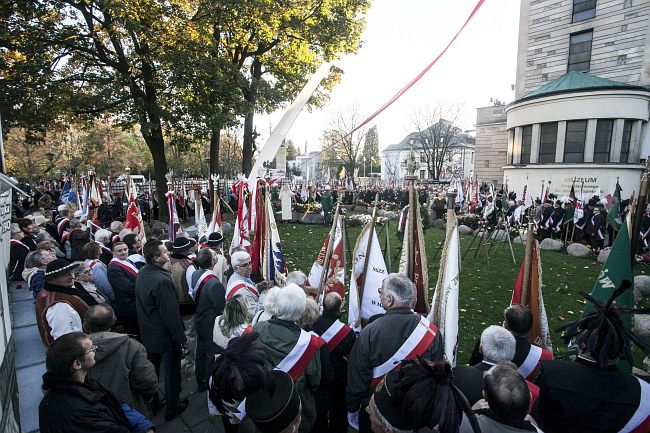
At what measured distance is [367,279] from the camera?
198 inches

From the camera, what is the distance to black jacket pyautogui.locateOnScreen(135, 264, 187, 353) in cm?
411

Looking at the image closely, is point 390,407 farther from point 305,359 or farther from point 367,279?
point 367,279

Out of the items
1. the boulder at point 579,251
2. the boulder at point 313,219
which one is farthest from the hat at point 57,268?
the boulder at point 313,219

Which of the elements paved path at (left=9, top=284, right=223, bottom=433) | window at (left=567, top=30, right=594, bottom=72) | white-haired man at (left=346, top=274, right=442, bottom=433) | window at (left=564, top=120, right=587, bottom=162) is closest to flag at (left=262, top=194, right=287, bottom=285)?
paved path at (left=9, top=284, right=223, bottom=433)

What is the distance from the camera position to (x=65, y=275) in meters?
3.67

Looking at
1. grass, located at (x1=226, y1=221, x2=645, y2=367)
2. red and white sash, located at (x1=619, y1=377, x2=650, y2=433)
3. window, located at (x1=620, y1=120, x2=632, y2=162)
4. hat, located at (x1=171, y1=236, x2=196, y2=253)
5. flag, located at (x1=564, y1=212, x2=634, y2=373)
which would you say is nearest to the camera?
red and white sash, located at (x1=619, y1=377, x2=650, y2=433)

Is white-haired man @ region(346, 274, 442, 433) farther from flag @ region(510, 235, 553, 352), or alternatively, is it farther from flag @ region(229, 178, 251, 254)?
flag @ region(229, 178, 251, 254)

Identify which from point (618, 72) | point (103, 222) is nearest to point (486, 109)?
point (618, 72)

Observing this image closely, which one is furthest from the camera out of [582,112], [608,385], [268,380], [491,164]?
[491,164]

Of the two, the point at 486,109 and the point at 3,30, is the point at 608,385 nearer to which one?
the point at 3,30

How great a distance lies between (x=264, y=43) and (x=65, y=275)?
838 inches

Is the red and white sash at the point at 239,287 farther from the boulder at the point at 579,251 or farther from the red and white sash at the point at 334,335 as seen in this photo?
the boulder at the point at 579,251

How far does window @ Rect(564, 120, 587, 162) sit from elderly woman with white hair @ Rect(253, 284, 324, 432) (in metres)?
29.1

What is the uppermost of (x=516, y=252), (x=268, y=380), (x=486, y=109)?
(x=486, y=109)
